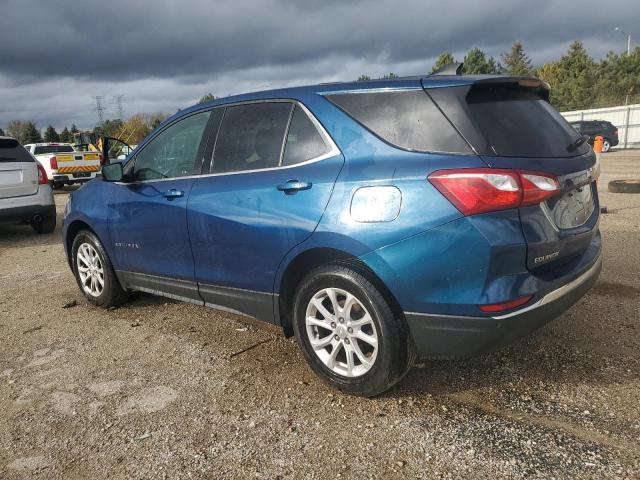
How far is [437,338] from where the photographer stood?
2686 millimetres

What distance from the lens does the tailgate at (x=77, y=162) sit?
16.5 meters

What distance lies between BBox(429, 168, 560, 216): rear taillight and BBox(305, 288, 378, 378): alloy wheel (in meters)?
0.76

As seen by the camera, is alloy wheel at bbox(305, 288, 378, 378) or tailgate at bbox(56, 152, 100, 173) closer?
alloy wheel at bbox(305, 288, 378, 378)

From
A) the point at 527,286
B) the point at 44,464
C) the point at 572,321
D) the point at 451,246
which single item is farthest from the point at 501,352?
the point at 44,464

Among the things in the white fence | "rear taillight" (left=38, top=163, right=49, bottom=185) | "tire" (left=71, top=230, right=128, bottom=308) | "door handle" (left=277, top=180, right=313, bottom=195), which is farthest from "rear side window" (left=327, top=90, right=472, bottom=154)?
the white fence

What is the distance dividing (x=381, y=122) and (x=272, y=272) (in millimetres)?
1081

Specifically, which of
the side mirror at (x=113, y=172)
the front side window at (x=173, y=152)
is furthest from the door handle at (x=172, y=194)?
the side mirror at (x=113, y=172)

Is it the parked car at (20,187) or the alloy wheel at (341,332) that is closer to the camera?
the alloy wheel at (341,332)

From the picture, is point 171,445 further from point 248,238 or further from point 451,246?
point 451,246

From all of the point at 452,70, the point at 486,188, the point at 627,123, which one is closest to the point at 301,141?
the point at 452,70

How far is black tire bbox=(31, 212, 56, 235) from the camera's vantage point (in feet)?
29.8

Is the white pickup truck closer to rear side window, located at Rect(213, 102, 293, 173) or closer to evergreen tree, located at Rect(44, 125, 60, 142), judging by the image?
rear side window, located at Rect(213, 102, 293, 173)

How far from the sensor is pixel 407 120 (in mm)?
2793

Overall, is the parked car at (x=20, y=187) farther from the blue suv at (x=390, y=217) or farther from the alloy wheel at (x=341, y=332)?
the alloy wheel at (x=341, y=332)
